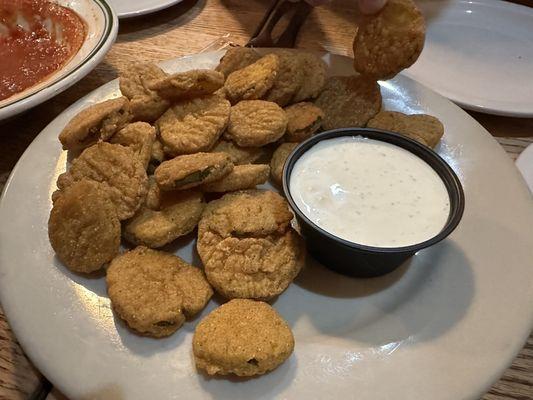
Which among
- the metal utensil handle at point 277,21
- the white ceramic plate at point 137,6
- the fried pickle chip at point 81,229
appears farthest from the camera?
the white ceramic plate at point 137,6

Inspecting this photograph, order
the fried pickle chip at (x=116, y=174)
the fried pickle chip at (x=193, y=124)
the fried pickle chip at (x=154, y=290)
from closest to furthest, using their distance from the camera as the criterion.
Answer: the fried pickle chip at (x=154, y=290) < the fried pickle chip at (x=116, y=174) < the fried pickle chip at (x=193, y=124)

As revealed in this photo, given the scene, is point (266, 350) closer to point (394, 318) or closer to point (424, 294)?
point (394, 318)

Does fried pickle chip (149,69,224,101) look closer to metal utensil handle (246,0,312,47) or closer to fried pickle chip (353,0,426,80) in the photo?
fried pickle chip (353,0,426,80)

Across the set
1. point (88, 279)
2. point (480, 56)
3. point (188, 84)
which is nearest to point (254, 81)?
point (188, 84)

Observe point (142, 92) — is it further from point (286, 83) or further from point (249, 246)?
point (249, 246)

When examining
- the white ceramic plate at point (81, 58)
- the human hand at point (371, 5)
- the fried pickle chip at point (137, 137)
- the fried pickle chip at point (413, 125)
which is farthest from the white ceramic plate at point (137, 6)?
the fried pickle chip at point (413, 125)

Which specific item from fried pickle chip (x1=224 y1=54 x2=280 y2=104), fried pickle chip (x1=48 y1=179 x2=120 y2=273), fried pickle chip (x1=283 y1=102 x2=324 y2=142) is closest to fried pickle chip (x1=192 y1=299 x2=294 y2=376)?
fried pickle chip (x1=48 y1=179 x2=120 y2=273)

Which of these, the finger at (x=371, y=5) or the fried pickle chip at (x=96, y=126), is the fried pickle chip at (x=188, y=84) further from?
the finger at (x=371, y=5)
